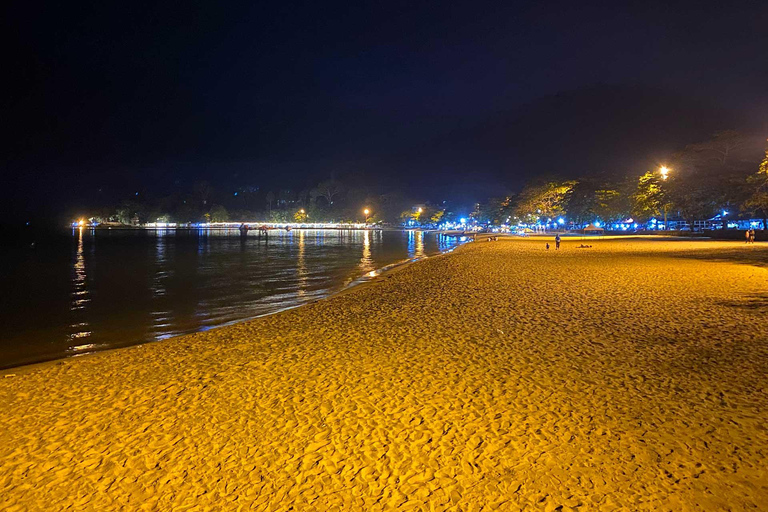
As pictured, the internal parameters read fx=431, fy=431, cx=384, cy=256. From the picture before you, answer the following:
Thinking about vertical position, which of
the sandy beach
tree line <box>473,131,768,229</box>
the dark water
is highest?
tree line <box>473,131,768,229</box>

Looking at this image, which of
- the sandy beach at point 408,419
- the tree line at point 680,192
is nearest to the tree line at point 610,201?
the tree line at point 680,192

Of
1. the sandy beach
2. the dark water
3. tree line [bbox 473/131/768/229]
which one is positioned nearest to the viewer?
the sandy beach

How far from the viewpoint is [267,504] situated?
337cm

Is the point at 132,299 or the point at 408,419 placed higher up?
the point at 408,419

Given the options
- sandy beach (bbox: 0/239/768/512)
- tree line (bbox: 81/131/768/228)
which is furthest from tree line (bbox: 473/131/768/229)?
sandy beach (bbox: 0/239/768/512)

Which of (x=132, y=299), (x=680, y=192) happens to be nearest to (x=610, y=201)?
(x=680, y=192)

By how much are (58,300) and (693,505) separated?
18.4m

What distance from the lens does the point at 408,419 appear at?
472cm

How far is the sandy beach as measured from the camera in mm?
3500

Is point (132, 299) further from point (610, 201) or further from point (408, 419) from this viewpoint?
point (610, 201)

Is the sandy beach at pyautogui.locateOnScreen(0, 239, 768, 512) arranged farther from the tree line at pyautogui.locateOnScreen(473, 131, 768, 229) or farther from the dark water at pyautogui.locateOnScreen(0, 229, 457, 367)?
the tree line at pyautogui.locateOnScreen(473, 131, 768, 229)

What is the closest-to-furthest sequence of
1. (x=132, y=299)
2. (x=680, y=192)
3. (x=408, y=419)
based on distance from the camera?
(x=408, y=419), (x=132, y=299), (x=680, y=192)

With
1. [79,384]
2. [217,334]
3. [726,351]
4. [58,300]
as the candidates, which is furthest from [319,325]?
[58,300]

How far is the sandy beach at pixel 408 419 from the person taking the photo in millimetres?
3500
